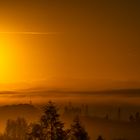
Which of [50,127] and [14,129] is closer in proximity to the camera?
[50,127]

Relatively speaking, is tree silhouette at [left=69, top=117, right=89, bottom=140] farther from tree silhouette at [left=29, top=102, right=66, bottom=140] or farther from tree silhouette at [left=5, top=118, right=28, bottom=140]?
tree silhouette at [left=5, top=118, right=28, bottom=140]

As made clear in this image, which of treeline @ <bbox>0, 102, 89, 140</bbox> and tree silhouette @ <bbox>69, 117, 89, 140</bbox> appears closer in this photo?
treeline @ <bbox>0, 102, 89, 140</bbox>

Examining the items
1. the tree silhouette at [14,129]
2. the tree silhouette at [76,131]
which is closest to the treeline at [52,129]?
the tree silhouette at [76,131]

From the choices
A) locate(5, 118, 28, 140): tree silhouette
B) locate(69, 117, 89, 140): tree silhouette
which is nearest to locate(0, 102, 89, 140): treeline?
locate(69, 117, 89, 140): tree silhouette

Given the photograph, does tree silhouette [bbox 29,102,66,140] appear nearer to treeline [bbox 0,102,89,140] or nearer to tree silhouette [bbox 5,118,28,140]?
treeline [bbox 0,102,89,140]

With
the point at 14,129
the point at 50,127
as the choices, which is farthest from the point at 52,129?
the point at 14,129

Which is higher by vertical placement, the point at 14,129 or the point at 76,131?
the point at 76,131

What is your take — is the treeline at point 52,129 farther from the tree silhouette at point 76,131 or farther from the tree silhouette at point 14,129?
the tree silhouette at point 14,129

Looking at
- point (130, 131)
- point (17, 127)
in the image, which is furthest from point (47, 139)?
point (17, 127)

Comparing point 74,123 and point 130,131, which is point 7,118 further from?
point 74,123

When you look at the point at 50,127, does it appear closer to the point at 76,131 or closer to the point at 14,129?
the point at 76,131

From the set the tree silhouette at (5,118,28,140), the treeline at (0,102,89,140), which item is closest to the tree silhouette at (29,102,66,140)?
the treeline at (0,102,89,140)

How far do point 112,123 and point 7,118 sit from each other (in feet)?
47.8

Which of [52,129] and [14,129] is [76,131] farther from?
[14,129]
